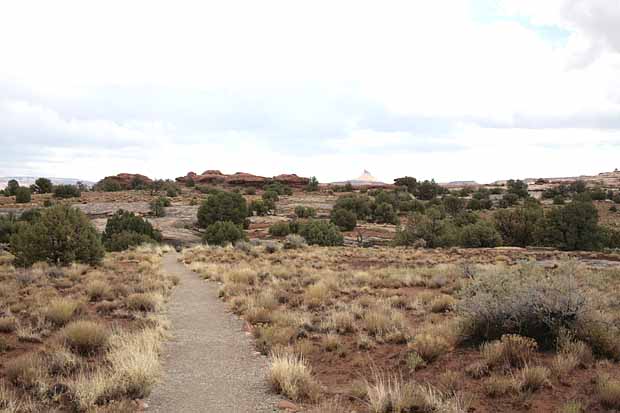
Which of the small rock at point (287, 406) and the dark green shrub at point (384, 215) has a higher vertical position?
the small rock at point (287, 406)

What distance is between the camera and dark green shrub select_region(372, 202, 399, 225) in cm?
6112

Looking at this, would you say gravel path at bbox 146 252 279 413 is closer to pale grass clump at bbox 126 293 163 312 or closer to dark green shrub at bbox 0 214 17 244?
pale grass clump at bbox 126 293 163 312

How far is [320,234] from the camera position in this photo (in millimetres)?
39469

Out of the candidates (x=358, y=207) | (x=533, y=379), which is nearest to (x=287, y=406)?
(x=533, y=379)

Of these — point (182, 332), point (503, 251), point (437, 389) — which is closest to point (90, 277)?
point (182, 332)

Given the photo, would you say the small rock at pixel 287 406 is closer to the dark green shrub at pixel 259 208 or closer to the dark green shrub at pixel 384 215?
the dark green shrub at pixel 259 208

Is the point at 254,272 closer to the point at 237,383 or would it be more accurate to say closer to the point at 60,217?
the point at 60,217

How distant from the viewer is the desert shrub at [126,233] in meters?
33.8

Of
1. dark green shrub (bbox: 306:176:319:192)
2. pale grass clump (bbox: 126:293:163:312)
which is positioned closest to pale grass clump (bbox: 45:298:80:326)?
pale grass clump (bbox: 126:293:163:312)

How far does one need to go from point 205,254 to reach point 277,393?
23.1 m

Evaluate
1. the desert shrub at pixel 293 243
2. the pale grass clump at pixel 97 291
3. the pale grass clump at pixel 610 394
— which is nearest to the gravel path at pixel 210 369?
the pale grass clump at pixel 97 291

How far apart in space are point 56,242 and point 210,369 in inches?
606

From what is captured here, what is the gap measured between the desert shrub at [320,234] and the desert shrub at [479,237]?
10.3 meters

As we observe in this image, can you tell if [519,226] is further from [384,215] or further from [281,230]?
[384,215]
